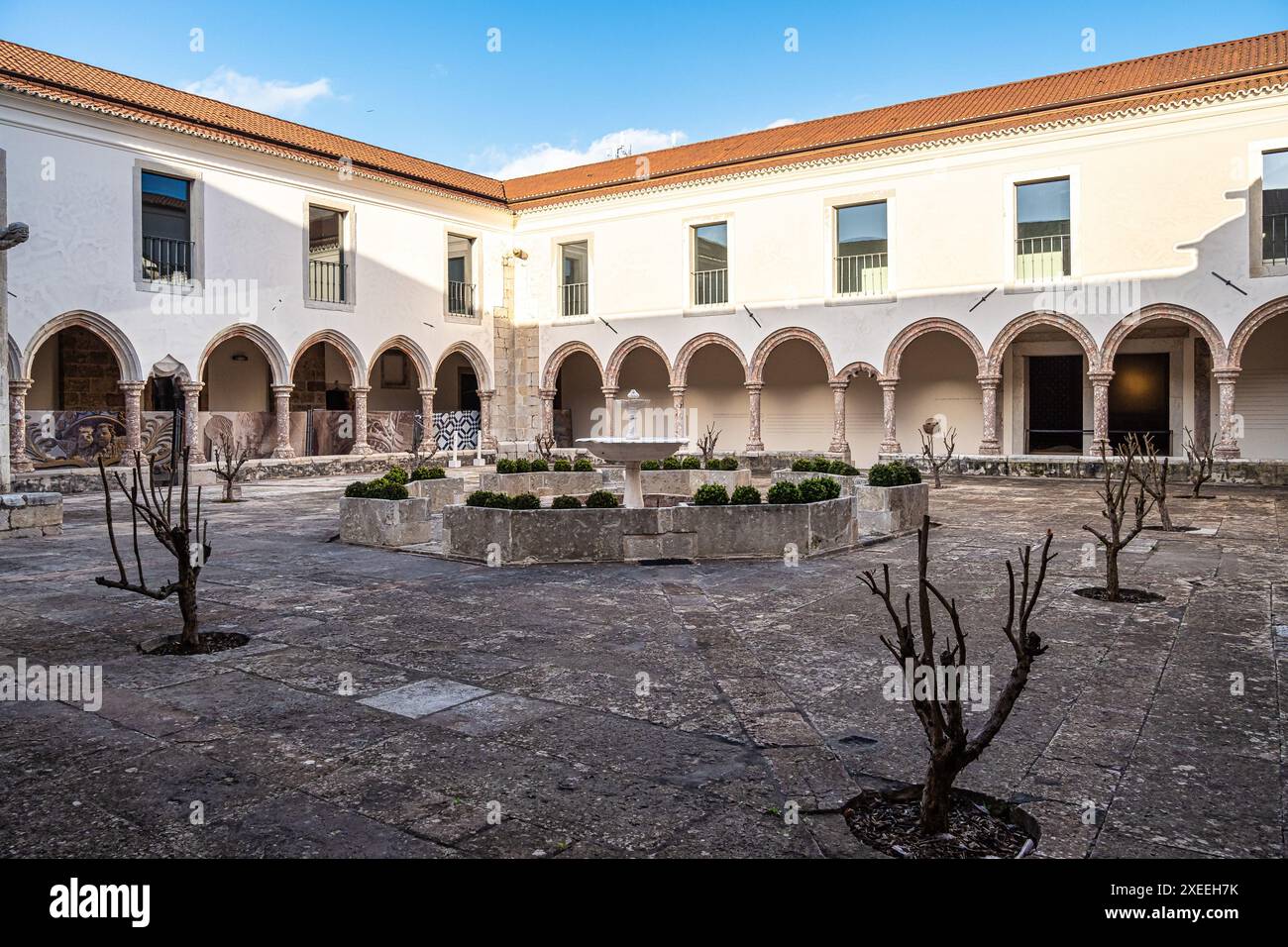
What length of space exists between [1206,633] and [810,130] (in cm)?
2018

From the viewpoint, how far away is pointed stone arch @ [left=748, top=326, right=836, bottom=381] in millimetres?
22094

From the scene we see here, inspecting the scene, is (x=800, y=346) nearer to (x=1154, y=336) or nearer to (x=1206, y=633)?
(x=1154, y=336)

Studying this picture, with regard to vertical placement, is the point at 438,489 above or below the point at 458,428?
below

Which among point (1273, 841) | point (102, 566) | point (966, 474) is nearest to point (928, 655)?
point (1273, 841)

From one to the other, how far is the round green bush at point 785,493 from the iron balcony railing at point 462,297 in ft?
58.3

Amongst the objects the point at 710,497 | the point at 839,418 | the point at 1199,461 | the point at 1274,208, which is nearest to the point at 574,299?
the point at 839,418

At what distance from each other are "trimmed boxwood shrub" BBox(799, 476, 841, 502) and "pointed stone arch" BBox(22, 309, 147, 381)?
1463 centimetres

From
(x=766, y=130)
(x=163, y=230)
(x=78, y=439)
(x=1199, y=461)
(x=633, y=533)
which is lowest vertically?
(x=633, y=533)

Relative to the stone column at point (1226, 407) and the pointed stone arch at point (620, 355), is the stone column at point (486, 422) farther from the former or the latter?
the stone column at point (1226, 407)

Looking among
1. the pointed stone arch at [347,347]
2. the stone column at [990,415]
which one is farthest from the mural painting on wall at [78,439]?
the stone column at [990,415]

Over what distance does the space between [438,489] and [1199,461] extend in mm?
11159

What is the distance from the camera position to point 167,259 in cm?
1902

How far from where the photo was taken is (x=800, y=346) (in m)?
24.6

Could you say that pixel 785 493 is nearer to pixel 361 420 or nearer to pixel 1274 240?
pixel 1274 240
